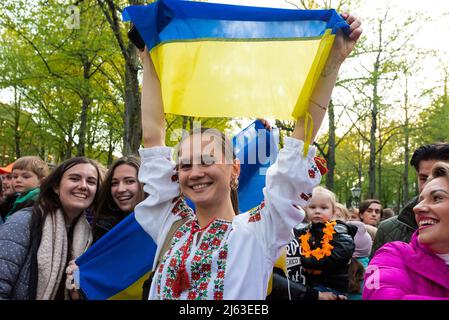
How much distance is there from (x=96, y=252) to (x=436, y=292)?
1980 millimetres

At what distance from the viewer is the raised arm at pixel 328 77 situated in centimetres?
199

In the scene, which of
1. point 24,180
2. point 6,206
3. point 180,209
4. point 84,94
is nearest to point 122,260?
point 180,209

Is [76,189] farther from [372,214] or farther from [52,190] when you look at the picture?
[372,214]

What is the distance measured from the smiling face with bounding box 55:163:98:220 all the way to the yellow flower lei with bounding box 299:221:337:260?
164cm

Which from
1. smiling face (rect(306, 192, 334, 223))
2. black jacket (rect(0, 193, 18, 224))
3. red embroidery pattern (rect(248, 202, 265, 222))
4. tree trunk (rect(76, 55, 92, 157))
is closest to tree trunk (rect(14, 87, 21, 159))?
tree trunk (rect(76, 55, 92, 157))

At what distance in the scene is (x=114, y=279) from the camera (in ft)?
9.17

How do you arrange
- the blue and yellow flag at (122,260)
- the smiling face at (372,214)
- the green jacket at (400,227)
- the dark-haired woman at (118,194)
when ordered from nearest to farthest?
the blue and yellow flag at (122,260), the green jacket at (400,227), the dark-haired woman at (118,194), the smiling face at (372,214)

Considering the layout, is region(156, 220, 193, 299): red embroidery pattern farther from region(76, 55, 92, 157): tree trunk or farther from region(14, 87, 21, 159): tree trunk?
region(14, 87, 21, 159): tree trunk

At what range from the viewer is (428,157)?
303cm

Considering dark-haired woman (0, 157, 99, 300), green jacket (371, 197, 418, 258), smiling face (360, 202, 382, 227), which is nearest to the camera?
dark-haired woman (0, 157, 99, 300)

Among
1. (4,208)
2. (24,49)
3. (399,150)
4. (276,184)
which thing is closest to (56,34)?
(24,49)

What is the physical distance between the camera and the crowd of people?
1907 millimetres

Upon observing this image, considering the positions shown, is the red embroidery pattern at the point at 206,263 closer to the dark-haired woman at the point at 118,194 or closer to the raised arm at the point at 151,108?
the raised arm at the point at 151,108

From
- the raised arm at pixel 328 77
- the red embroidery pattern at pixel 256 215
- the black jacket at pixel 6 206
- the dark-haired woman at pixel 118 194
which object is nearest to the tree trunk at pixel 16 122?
the black jacket at pixel 6 206
